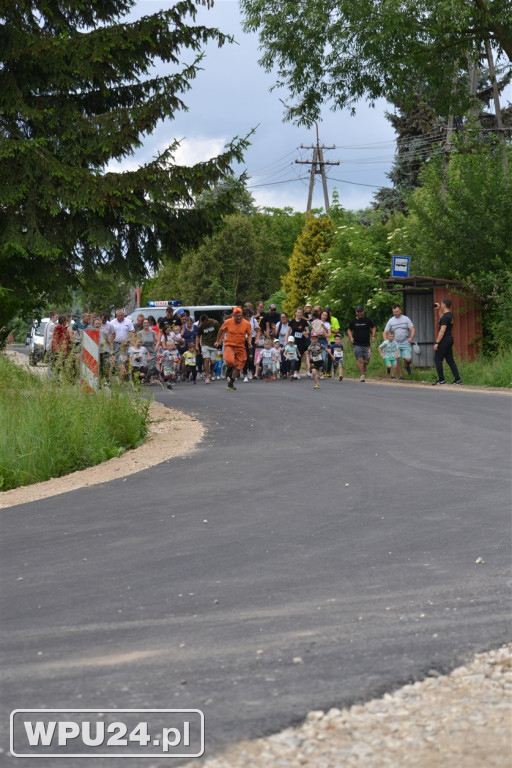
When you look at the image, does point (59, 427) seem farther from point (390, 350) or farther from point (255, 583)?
point (390, 350)

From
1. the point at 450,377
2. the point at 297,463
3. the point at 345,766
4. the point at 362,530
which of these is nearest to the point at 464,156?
the point at 450,377

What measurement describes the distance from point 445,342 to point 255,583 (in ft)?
58.4

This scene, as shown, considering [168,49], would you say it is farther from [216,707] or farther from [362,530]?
[216,707]

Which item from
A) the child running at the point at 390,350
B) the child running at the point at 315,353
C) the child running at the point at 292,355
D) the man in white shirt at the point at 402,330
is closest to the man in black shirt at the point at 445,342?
the man in white shirt at the point at 402,330

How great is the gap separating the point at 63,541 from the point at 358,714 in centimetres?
385

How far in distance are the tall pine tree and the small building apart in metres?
7.68

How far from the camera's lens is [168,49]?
21.7 m

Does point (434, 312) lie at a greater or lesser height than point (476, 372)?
greater

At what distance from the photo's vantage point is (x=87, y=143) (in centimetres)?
2091

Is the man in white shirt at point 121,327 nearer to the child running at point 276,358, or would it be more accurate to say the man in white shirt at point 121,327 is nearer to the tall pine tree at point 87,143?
the tall pine tree at point 87,143

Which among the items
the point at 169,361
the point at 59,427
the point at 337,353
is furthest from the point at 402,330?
the point at 59,427

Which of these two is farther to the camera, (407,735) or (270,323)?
(270,323)

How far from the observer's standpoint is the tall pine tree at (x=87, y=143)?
20.5m

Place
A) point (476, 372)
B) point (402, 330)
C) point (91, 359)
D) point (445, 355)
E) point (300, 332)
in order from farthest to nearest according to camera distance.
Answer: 1. point (300, 332)
2. point (402, 330)
3. point (476, 372)
4. point (445, 355)
5. point (91, 359)
